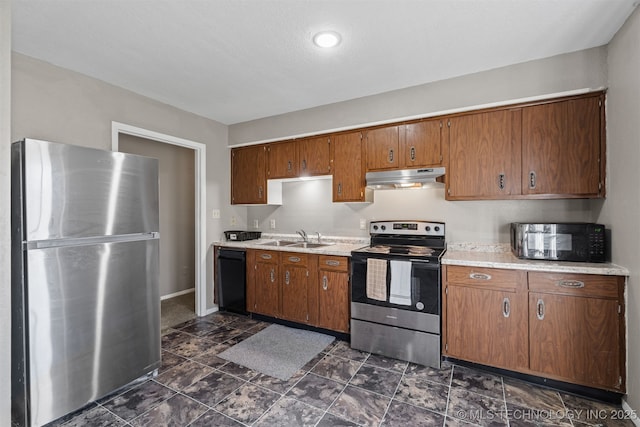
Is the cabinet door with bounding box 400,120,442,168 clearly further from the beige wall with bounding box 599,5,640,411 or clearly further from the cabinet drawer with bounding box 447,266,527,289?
the beige wall with bounding box 599,5,640,411

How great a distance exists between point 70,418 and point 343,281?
224cm

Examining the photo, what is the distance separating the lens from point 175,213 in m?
4.63

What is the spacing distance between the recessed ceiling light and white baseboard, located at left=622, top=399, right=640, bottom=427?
3094 mm

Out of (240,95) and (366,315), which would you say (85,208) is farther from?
(366,315)

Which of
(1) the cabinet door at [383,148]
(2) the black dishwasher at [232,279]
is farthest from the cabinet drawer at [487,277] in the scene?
(2) the black dishwasher at [232,279]

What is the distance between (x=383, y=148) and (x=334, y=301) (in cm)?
167

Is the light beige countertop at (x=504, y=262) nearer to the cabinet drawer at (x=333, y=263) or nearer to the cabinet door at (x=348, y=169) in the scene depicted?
the cabinet drawer at (x=333, y=263)

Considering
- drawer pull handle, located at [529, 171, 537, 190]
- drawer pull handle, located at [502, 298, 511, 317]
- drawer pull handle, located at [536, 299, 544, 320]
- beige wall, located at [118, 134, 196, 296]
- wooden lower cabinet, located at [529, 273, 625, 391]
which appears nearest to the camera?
wooden lower cabinet, located at [529, 273, 625, 391]

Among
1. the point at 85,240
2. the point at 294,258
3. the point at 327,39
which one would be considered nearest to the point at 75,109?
the point at 85,240

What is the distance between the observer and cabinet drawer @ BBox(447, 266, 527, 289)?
226 cm

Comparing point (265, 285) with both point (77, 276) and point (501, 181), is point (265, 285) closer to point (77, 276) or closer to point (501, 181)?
point (77, 276)

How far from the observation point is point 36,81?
2.35 metres

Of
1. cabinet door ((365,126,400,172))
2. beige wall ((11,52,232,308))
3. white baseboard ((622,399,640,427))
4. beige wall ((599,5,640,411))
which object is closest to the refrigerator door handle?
beige wall ((11,52,232,308))

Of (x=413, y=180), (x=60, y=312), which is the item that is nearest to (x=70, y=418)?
(x=60, y=312)
